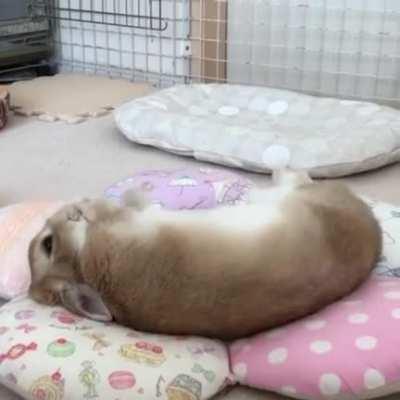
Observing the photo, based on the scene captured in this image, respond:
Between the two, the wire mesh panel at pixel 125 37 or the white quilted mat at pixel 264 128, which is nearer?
the white quilted mat at pixel 264 128

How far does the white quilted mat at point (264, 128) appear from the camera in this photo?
183 cm

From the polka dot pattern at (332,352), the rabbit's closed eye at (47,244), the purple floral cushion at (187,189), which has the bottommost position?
the polka dot pattern at (332,352)

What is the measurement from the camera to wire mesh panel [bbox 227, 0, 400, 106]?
2457 millimetres

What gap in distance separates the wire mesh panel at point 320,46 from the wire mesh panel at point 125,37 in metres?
0.21

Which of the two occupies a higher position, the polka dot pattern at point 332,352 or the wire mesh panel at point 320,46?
the wire mesh panel at point 320,46

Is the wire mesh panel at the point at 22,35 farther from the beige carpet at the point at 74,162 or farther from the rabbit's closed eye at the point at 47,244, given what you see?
the rabbit's closed eye at the point at 47,244

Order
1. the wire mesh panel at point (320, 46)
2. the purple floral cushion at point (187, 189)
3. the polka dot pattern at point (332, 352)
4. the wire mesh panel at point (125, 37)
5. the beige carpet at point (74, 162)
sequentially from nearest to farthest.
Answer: the polka dot pattern at point (332, 352) → the purple floral cushion at point (187, 189) → the beige carpet at point (74, 162) → the wire mesh panel at point (320, 46) → the wire mesh panel at point (125, 37)

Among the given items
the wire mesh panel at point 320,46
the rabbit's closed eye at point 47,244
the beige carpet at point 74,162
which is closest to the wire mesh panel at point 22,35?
the beige carpet at point 74,162

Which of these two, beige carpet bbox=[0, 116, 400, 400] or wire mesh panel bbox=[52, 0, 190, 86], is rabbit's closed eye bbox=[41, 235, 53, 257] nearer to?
beige carpet bbox=[0, 116, 400, 400]

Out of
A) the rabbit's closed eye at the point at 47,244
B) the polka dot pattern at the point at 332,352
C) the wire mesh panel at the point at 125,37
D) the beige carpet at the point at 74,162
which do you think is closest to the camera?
the polka dot pattern at the point at 332,352

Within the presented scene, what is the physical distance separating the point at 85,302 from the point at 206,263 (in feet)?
0.68

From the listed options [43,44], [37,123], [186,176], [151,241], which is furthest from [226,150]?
[43,44]

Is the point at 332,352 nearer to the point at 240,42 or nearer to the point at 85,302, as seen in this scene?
the point at 85,302

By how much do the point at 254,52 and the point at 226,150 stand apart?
2.93 ft
